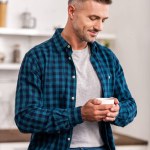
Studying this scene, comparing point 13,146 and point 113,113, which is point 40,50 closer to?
point 113,113

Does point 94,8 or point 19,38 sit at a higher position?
point 94,8

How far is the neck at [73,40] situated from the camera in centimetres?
166

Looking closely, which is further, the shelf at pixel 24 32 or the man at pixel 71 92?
the shelf at pixel 24 32

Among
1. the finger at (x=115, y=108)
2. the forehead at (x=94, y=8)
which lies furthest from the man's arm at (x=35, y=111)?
the forehead at (x=94, y=8)

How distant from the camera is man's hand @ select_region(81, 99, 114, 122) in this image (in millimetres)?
1479

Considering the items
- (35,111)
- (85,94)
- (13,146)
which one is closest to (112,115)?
(85,94)

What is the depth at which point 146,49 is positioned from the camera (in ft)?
10.6

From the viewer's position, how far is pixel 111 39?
12.3ft

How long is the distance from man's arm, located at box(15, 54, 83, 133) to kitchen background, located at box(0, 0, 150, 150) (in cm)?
177

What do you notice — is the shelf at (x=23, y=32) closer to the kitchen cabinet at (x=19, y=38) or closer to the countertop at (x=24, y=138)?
the kitchen cabinet at (x=19, y=38)

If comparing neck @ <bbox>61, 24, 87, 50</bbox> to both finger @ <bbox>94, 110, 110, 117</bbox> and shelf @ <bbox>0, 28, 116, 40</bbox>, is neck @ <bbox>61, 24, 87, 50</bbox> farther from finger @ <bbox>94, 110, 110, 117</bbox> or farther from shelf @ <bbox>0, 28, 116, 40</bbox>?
shelf @ <bbox>0, 28, 116, 40</bbox>

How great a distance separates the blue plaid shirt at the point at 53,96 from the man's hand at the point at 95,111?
0.03m

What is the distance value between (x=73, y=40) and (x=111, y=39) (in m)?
2.13

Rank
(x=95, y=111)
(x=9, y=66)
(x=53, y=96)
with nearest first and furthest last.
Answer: (x=95, y=111) < (x=53, y=96) < (x=9, y=66)
